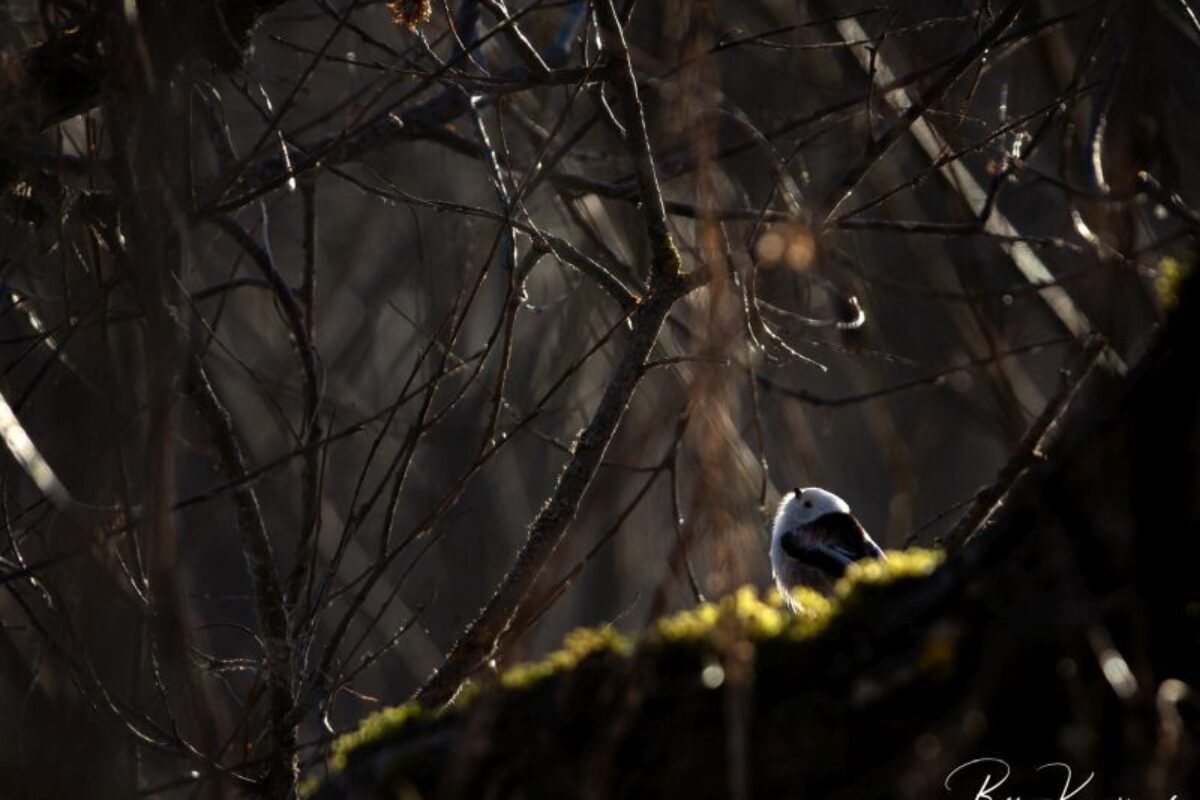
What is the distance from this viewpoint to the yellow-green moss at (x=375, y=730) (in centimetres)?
256

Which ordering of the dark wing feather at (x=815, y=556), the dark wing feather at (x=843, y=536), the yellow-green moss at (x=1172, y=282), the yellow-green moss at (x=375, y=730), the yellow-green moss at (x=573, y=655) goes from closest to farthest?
the yellow-green moss at (x=1172, y=282), the yellow-green moss at (x=573, y=655), the yellow-green moss at (x=375, y=730), the dark wing feather at (x=815, y=556), the dark wing feather at (x=843, y=536)

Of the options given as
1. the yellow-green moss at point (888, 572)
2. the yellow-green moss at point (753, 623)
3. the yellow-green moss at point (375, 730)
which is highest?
the yellow-green moss at point (375, 730)

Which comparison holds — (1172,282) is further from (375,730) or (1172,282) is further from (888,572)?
(375,730)

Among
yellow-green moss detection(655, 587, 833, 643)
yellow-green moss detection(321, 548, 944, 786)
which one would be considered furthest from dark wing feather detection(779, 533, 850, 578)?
yellow-green moss detection(655, 587, 833, 643)

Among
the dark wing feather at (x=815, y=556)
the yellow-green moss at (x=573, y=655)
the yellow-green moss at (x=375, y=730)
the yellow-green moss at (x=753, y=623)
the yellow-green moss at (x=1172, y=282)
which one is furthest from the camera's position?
the dark wing feather at (x=815, y=556)

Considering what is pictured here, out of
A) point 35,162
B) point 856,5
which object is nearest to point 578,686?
point 35,162

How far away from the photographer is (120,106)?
2.63 m

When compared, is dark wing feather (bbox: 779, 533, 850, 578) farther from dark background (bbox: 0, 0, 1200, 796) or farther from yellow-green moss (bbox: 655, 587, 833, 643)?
yellow-green moss (bbox: 655, 587, 833, 643)

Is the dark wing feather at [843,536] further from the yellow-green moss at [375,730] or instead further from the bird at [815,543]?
the yellow-green moss at [375,730]

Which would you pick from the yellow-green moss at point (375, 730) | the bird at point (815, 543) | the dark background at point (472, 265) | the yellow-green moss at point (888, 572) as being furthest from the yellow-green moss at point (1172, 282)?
the bird at point (815, 543)

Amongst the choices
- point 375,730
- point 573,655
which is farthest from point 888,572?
point 375,730

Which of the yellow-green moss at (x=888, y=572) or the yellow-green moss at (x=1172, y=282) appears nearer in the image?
the yellow-green moss at (x=1172, y=282)

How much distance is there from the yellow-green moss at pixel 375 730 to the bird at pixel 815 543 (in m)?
2.67

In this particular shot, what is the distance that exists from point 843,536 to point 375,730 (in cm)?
320
